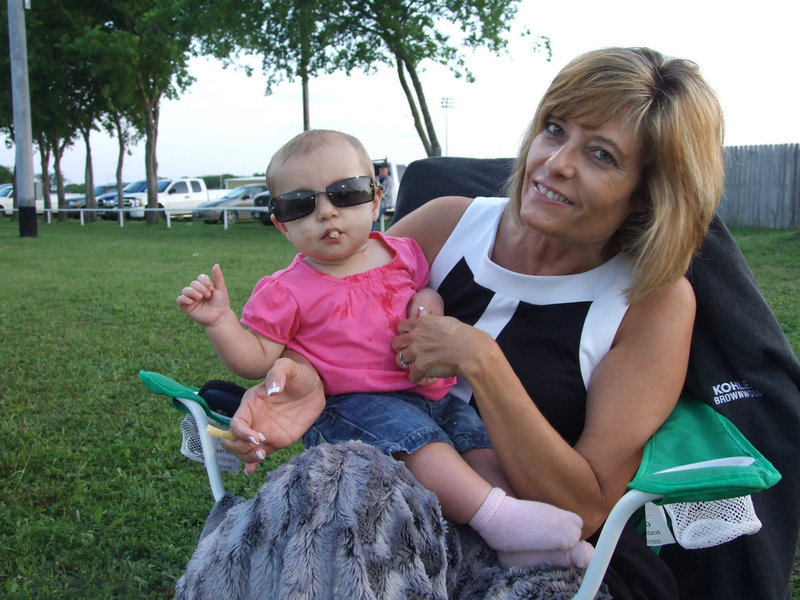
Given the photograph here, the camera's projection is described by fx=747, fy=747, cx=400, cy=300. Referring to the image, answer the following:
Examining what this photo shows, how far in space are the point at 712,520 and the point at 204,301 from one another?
4.15ft

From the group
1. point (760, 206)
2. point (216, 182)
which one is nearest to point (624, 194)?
point (760, 206)

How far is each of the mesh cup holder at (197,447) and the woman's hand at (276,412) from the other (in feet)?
0.73

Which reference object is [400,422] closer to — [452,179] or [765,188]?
[452,179]

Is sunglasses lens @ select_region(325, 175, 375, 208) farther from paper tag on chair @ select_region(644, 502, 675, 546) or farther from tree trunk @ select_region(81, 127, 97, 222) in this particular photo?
tree trunk @ select_region(81, 127, 97, 222)

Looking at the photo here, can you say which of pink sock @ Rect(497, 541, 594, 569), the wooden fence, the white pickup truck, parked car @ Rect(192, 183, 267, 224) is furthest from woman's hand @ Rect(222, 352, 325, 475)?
the white pickup truck

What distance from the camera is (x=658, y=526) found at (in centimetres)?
187

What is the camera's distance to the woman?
1745mm

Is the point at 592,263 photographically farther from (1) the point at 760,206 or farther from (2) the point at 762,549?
(1) the point at 760,206

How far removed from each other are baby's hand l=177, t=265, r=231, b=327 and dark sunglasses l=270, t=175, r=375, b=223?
0.25 m

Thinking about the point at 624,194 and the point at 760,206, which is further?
the point at 760,206

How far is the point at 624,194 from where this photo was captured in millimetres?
1884

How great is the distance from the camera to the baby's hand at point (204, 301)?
5.94ft

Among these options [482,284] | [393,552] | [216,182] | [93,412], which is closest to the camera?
A: [393,552]

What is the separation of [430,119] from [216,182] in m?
50.5
